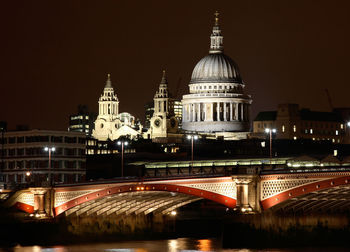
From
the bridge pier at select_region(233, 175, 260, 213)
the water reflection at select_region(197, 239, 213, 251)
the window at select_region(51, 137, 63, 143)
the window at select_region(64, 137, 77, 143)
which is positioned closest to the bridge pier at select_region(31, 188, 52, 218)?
the water reflection at select_region(197, 239, 213, 251)

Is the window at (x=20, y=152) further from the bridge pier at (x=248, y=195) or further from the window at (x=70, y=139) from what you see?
the bridge pier at (x=248, y=195)

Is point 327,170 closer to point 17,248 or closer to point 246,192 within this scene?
point 246,192

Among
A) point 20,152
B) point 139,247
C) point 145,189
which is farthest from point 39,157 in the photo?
point 139,247

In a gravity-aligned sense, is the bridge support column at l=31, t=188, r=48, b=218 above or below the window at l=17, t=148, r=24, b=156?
below

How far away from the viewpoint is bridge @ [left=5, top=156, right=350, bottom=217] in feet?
354

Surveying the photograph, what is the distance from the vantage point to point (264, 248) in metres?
109

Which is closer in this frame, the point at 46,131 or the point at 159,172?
the point at 46,131

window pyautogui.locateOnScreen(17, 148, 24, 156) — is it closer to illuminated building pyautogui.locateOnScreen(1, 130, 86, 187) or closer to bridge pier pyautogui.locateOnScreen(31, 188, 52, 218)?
illuminated building pyautogui.locateOnScreen(1, 130, 86, 187)

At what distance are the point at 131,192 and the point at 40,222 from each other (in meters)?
9.46

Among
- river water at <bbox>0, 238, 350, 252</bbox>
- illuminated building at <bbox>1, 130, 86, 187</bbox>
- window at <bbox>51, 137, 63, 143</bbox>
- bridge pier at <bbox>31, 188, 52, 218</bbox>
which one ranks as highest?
window at <bbox>51, 137, 63, 143</bbox>

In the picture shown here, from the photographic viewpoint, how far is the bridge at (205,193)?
354ft

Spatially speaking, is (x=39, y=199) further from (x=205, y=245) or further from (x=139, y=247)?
(x=205, y=245)

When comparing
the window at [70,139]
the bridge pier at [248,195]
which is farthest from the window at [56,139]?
the bridge pier at [248,195]

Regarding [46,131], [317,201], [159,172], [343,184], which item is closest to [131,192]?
[317,201]
